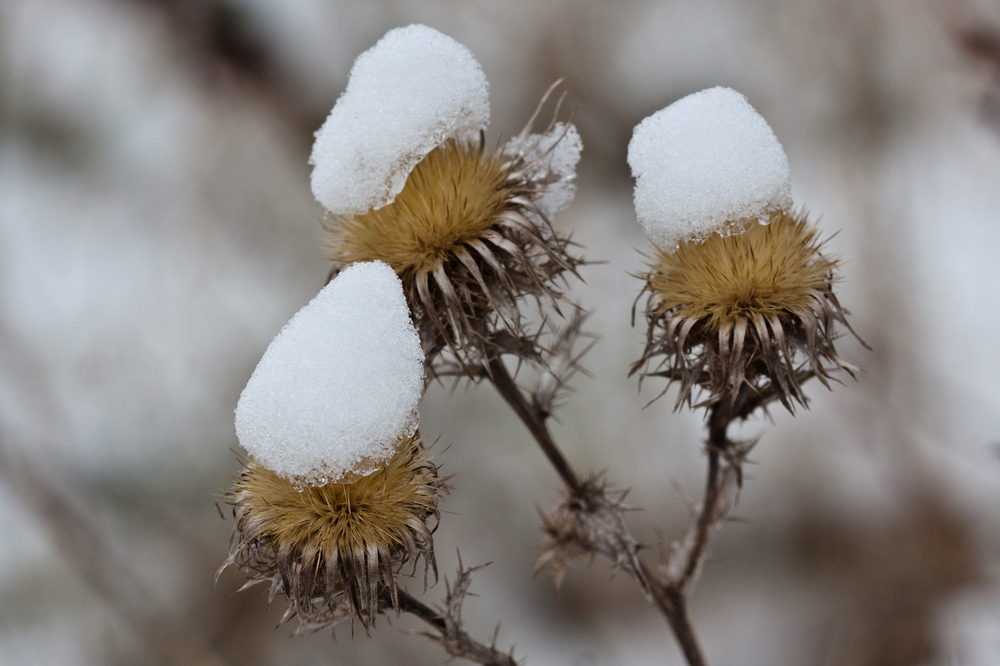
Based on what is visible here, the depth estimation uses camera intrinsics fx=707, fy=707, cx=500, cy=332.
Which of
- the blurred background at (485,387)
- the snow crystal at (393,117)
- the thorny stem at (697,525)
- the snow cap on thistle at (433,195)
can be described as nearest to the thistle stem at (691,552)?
the thorny stem at (697,525)

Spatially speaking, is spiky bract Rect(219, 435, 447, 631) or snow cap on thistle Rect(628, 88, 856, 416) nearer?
spiky bract Rect(219, 435, 447, 631)

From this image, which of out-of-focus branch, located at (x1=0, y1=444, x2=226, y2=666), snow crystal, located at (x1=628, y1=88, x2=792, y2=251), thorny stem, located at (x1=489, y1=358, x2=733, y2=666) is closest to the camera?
snow crystal, located at (x1=628, y1=88, x2=792, y2=251)

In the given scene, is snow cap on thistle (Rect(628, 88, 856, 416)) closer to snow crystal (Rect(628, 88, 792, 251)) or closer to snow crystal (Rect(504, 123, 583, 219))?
snow crystal (Rect(628, 88, 792, 251))

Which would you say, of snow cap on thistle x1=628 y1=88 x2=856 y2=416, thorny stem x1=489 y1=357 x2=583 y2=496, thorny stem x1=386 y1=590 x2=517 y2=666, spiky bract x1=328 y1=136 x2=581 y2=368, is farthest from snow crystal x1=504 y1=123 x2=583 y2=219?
thorny stem x1=386 y1=590 x2=517 y2=666

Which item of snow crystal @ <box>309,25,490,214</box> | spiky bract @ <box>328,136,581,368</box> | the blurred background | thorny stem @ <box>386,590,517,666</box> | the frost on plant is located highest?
the blurred background

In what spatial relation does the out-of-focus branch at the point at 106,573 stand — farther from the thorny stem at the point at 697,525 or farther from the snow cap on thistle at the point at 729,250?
the snow cap on thistle at the point at 729,250
